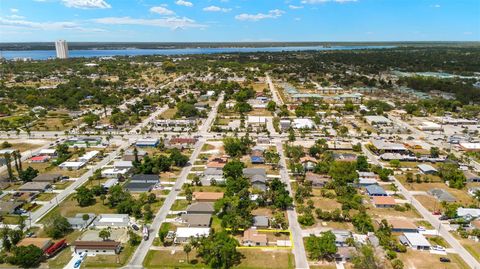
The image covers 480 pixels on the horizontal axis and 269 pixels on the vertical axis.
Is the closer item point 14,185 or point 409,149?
point 14,185

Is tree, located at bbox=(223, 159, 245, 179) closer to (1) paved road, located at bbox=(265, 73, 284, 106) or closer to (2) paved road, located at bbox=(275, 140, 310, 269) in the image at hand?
(2) paved road, located at bbox=(275, 140, 310, 269)

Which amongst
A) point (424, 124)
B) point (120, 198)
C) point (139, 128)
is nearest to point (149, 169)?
point (120, 198)

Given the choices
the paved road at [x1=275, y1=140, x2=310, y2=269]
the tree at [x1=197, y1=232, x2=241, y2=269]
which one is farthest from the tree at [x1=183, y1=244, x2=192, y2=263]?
the paved road at [x1=275, y1=140, x2=310, y2=269]

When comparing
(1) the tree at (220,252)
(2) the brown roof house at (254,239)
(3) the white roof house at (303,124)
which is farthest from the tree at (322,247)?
(3) the white roof house at (303,124)

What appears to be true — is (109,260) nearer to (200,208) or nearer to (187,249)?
(187,249)

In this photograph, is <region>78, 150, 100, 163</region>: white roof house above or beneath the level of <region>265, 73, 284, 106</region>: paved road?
beneath

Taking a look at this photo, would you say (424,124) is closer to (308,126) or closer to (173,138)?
(308,126)
